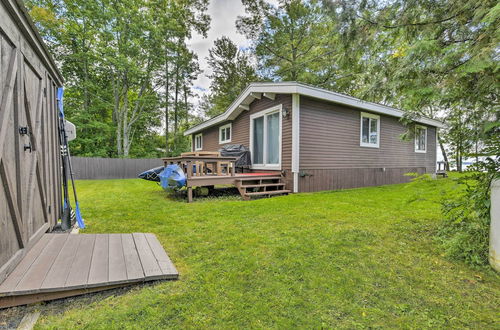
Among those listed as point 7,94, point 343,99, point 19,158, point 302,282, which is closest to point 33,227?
point 19,158

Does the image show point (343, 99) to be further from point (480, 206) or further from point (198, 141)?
point (198, 141)

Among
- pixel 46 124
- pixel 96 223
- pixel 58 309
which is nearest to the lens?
pixel 58 309

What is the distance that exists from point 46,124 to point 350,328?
12.0ft

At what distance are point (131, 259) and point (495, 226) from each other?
3136 mm

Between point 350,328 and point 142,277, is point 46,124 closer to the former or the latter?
point 142,277

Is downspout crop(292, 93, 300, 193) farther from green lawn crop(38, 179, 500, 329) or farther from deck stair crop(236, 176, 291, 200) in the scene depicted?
green lawn crop(38, 179, 500, 329)

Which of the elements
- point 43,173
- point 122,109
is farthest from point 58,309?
point 122,109

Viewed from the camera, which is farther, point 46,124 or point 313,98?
point 313,98

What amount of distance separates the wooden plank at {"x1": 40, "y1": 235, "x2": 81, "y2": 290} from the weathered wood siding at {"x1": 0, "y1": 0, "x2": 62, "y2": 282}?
0.79ft

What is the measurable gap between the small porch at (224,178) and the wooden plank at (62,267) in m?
3.09

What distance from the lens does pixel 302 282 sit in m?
1.85

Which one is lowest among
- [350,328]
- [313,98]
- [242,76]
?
[350,328]

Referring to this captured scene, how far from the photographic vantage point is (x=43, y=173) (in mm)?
2625

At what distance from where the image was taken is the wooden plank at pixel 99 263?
168 centimetres
